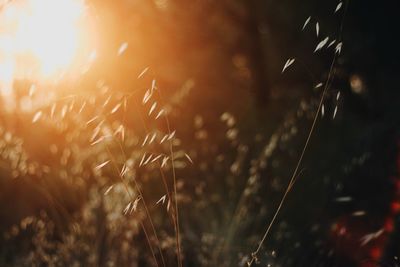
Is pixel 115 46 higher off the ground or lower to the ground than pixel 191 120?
higher

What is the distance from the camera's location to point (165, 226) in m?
2.44

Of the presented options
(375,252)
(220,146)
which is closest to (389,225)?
(375,252)

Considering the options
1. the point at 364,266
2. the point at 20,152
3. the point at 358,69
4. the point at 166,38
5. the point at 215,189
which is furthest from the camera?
the point at 166,38

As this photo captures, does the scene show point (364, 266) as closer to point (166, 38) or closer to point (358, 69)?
point (358, 69)

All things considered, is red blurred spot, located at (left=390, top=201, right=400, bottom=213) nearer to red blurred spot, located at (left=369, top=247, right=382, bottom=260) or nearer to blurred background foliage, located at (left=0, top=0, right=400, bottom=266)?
blurred background foliage, located at (left=0, top=0, right=400, bottom=266)

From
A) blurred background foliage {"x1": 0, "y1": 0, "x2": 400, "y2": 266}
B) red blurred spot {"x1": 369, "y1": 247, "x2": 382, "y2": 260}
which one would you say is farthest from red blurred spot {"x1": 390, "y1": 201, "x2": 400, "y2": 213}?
red blurred spot {"x1": 369, "y1": 247, "x2": 382, "y2": 260}

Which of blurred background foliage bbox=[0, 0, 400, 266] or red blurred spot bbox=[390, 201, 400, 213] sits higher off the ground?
blurred background foliage bbox=[0, 0, 400, 266]

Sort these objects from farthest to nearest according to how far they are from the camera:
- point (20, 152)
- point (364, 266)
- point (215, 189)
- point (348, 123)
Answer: point (348, 123)
point (215, 189)
point (20, 152)
point (364, 266)

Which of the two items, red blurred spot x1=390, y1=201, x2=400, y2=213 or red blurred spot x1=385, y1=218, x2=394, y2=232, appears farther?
red blurred spot x1=390, y1=201, x2=400, y2=213

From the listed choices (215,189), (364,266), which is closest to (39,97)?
(215,189)

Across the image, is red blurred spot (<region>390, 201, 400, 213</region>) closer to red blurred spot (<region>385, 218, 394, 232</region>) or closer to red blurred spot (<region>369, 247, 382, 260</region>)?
red blurred spot (<region>385, 218, 394, 232</region>)

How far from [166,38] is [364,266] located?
8.20 feet

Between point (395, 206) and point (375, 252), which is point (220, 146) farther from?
point (375, 252)

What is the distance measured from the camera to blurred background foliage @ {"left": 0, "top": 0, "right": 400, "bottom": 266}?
2.07m
